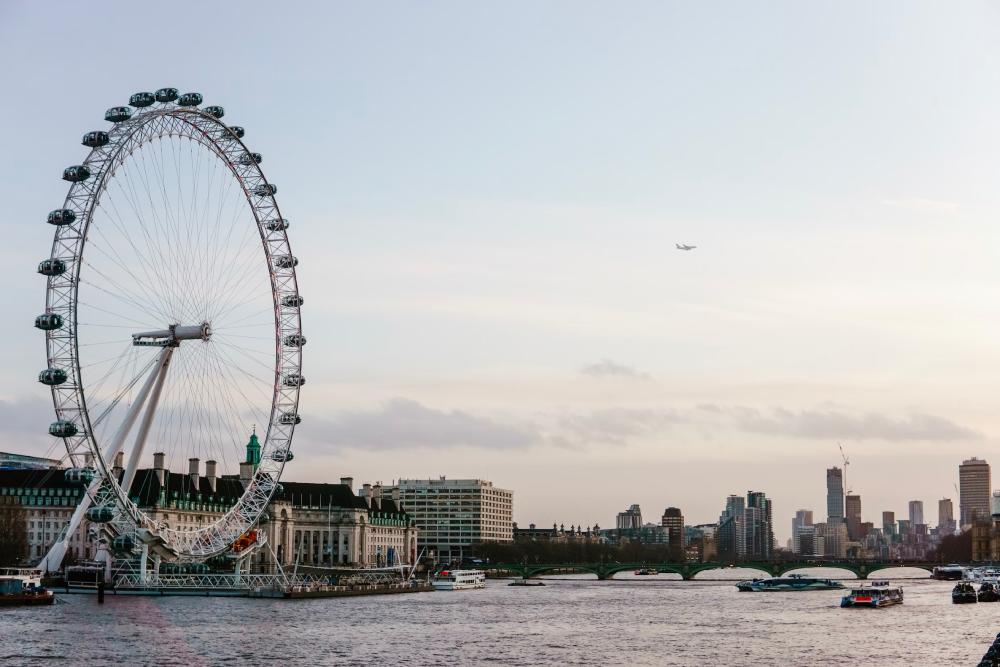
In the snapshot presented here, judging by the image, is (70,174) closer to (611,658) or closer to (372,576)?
(611,658)

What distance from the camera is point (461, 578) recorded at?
7003 inches

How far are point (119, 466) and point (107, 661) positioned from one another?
92.5 meters

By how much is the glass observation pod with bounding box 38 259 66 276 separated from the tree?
66.7 meters

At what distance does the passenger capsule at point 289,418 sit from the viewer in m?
111

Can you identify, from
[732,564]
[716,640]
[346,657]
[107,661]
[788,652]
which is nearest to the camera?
[107,661]

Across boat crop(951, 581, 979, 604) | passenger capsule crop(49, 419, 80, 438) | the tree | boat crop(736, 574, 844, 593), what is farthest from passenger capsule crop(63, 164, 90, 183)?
boat crop(736, 574, 844, 593)

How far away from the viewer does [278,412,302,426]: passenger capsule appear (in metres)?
111

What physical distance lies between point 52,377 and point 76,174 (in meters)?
13.5

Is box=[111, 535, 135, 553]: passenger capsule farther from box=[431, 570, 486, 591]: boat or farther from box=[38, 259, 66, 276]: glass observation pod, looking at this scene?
box=[431, 570, 486, 591]: boat

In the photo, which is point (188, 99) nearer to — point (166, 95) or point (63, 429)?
point (166, 95)

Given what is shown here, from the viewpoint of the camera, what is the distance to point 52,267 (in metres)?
91.7

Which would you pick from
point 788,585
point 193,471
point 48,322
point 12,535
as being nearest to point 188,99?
point 48,322

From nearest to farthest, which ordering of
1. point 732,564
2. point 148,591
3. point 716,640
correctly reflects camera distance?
point 716,640 < point 148,591 < point 732,564

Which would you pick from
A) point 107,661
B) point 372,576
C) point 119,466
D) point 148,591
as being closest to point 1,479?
point 119,466
